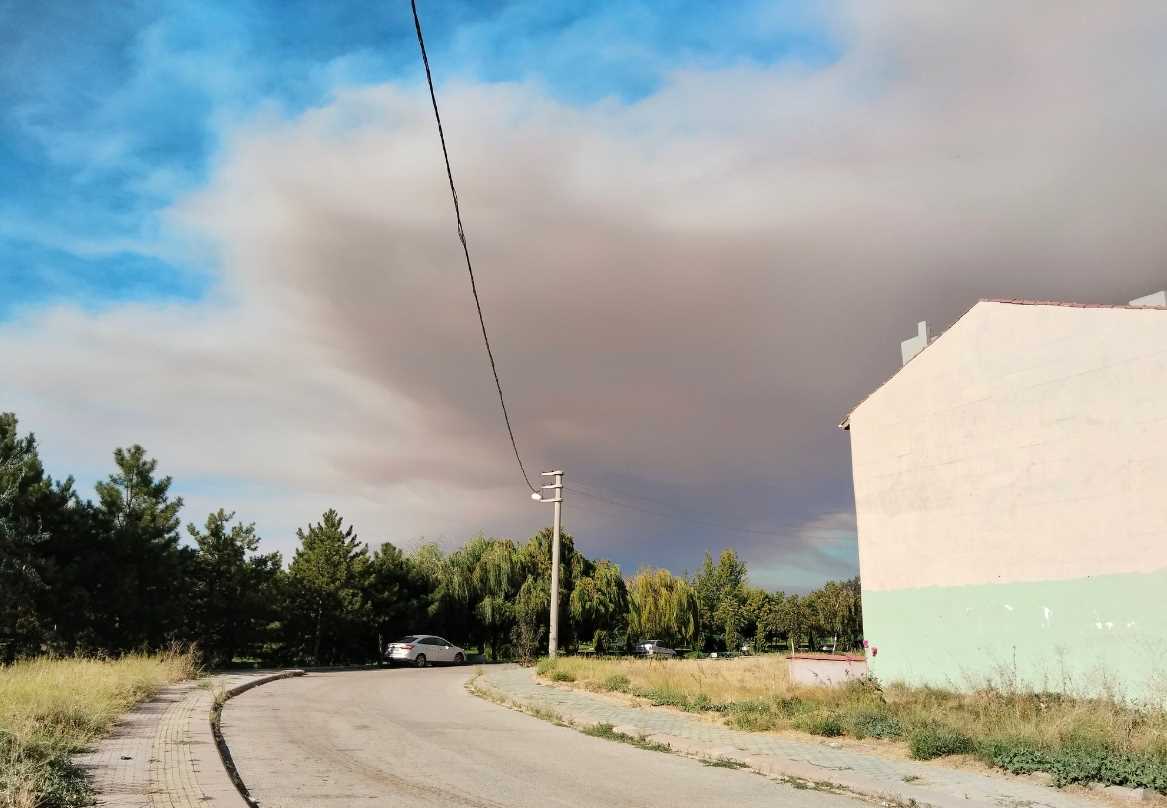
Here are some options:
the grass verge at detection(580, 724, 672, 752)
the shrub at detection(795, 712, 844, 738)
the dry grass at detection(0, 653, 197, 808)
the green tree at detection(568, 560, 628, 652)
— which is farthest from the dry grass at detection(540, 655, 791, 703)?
the green tree at detection(568, 560, 628, 652)

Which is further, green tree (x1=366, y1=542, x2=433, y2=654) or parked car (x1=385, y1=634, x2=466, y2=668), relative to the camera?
green tree (x1=366, y1=542, x2=433, y2=654)

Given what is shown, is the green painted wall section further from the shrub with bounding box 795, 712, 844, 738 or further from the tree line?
the tree line

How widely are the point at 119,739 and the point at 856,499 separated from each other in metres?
16.1

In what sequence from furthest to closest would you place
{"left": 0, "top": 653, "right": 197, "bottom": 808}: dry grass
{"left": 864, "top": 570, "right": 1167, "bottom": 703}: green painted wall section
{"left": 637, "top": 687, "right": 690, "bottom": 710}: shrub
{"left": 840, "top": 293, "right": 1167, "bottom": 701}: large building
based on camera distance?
{"left": 637, "top": 687, "right": 690, "bottom": 710}: shrub, {"left": 840, "top": 293, "right": 1167, "bottom": 701}: large building, {"left": 864, "top": 570, "right": 1167, "bottom": 703}: green painted wall section, {"left": 0, "top": 653, "right": 197, "bottom": 808}: dry grass

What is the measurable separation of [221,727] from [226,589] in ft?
61.7

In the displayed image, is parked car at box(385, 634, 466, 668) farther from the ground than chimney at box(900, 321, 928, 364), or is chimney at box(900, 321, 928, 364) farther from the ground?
chimney at box(900, 321, 928, 364)

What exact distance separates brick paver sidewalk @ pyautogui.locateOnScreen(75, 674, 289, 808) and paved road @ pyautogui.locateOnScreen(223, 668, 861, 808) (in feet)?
1.38

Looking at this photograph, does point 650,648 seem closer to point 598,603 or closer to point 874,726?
point 598,603

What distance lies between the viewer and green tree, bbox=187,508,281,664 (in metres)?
29.3

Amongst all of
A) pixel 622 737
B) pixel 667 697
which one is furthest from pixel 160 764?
pixel 667 697

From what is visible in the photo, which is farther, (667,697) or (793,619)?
(793,619)

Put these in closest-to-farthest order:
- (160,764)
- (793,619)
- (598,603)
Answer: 1. (160,764)
2. (598,603)
3. (793,619)

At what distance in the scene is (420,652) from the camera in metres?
35.8

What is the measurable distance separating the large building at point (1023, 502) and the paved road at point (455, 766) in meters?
8.48
